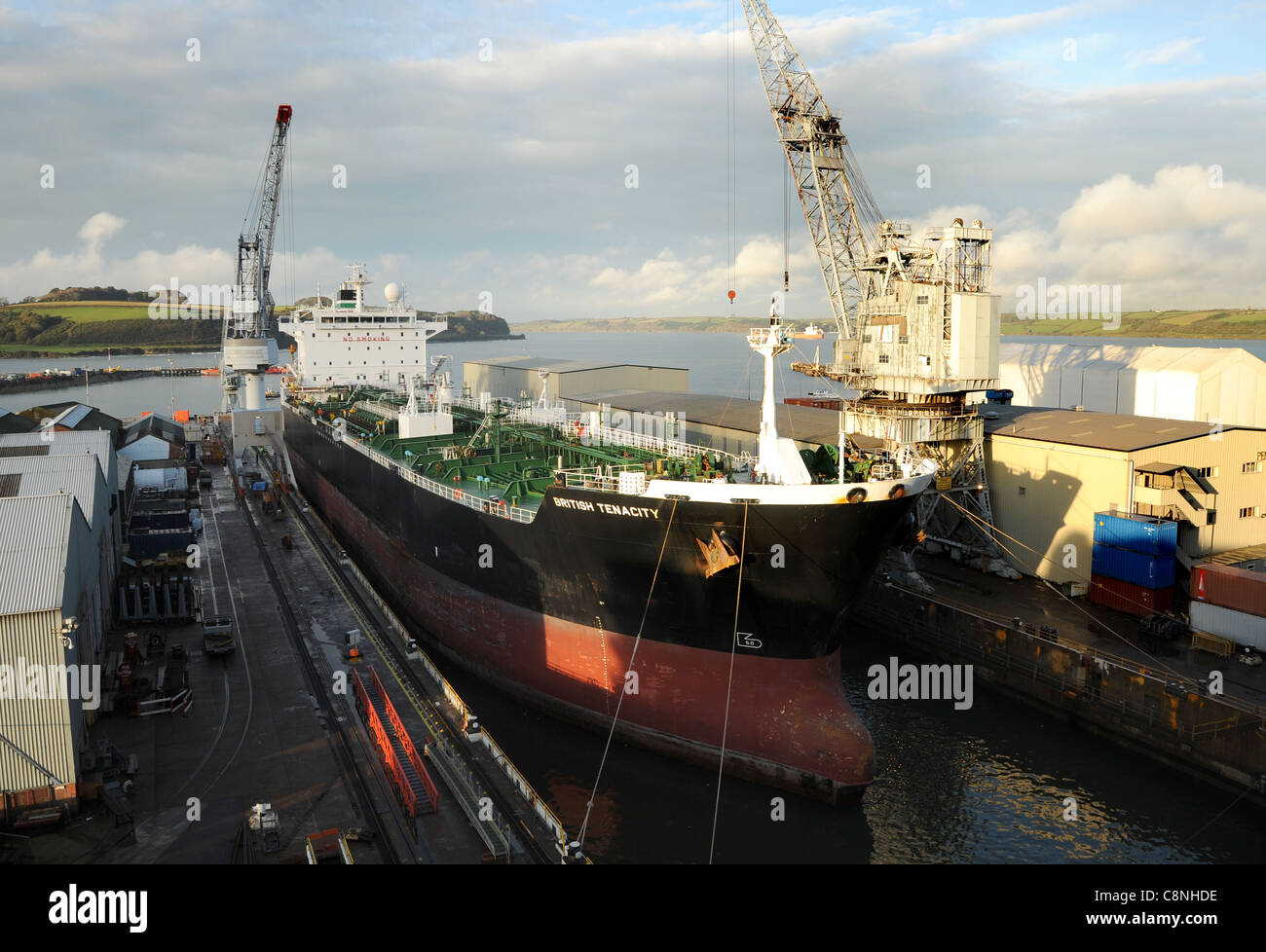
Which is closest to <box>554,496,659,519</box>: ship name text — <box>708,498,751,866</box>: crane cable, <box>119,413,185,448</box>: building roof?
<box>708,498,751,866</box>: crane cable

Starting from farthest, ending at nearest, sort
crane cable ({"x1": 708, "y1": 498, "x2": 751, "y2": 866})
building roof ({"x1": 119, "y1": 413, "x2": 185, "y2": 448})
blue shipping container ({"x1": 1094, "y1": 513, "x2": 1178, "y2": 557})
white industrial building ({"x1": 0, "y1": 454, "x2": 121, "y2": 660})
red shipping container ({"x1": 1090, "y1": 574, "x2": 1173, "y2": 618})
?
building roof ({"x1": 119, "y1": 413, "x2": 185, "y2": 448}) → red shipping container ({"x1": 1090, "y1": 574, "x2": 1173, "y2": 618}) → blue shipping container ({"x1": 1094, "y1": 513, "x2": 1178, "y2": 557}) → white industrial building ({"x1": 0, "y1": 454, "x2": 121, "y2": 660}) → crane cable ({"x1": 708, "y1": 498, "x2": 751, "y2": 866})

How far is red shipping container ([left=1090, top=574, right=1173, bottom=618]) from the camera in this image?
22.3m

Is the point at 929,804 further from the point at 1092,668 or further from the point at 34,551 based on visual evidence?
the point at 34,551

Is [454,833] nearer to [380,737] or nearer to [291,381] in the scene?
[380,737]

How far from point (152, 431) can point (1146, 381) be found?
5057cm

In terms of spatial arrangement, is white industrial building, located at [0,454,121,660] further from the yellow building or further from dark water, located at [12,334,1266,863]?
the yellow building

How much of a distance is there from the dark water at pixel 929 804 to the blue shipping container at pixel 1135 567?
5508 mm

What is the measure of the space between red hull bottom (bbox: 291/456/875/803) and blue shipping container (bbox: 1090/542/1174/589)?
A: 37.5 ft

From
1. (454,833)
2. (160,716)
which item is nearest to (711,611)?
(454,833)

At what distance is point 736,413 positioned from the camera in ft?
126

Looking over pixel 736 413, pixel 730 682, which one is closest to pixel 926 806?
pixel 730 682

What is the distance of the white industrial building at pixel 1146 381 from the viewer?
110 ft

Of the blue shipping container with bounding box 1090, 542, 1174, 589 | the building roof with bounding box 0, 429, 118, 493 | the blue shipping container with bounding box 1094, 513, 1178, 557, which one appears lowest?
the blue shipping container with bounding box 1090, 542, 1174, 589

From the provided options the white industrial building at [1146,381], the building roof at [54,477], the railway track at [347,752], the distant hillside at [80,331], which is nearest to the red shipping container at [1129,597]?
the white industrial building at [1146,381]
